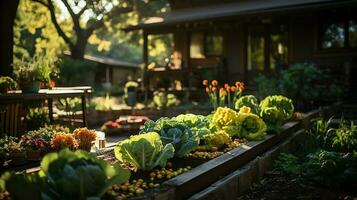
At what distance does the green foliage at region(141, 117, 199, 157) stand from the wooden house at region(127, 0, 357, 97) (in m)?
9.63

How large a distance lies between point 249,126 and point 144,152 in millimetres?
2607

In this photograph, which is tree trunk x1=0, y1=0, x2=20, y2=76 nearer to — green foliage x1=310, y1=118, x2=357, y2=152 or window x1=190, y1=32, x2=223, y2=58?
green foliage x1=310, y1=118, x2=357, y2=152

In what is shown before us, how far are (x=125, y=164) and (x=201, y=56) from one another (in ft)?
48.6

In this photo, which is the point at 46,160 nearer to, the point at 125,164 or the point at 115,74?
the point at 125,164

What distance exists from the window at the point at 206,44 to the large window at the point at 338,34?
455cm

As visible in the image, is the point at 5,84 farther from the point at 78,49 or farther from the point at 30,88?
the point at 78,49

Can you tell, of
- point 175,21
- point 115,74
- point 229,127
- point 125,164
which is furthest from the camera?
point 115,74

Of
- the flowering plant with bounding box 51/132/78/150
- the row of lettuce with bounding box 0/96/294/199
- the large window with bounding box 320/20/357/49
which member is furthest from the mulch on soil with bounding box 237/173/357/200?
the large window with bounding box 320/20/357/49

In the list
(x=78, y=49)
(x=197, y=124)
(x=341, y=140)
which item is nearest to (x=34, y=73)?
(x=197, y=124)

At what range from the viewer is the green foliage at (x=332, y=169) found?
504 cm

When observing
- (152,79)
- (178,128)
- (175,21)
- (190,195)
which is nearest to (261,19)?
(175,21)

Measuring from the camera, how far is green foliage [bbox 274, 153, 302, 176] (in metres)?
5.66

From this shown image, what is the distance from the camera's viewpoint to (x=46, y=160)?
3287 millimetres

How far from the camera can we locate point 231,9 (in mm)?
17641
